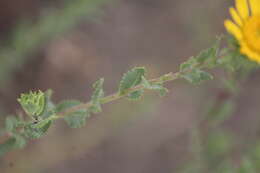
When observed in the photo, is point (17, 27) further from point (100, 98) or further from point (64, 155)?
point (100, 98)

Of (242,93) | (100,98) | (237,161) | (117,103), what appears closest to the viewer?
(100,98)

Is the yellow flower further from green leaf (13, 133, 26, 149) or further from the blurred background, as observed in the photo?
green leaf (13, 133, 26, 149)

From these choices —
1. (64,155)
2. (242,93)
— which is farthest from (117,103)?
(242,93)

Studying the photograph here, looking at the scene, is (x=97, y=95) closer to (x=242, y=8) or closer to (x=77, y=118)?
(x=77, y=118)

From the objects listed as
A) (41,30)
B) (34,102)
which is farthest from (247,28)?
(41,30)

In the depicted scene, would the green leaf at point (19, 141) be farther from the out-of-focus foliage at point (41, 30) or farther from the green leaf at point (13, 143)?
the out-of-focus foliage at point (41, 30)

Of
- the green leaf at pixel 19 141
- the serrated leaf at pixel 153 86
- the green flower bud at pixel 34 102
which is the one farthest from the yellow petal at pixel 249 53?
the green leaf at pixel 19 141

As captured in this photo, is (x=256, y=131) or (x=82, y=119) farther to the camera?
(x=256, y=131)
